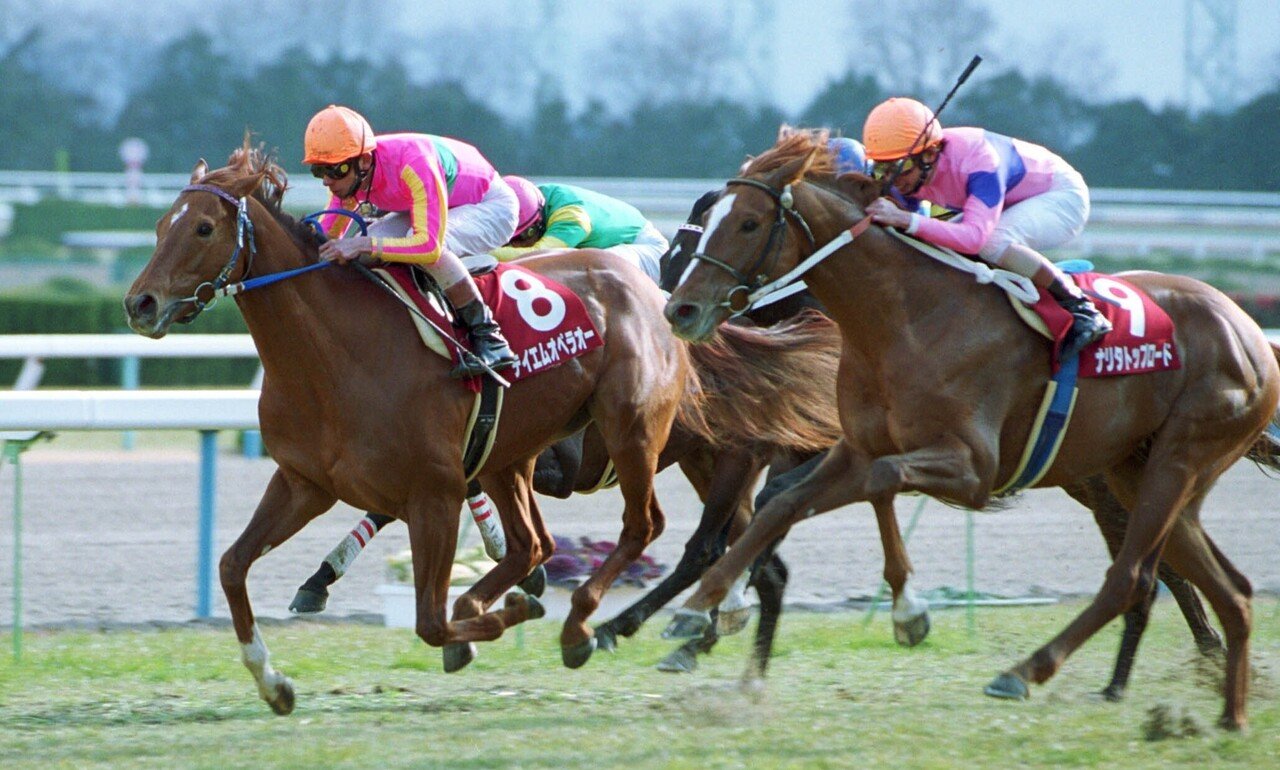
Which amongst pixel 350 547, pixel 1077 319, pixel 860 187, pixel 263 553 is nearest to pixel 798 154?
pixel 860 187

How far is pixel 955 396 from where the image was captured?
4.68 meters

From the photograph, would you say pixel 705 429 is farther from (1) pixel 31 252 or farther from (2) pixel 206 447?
(1) pixel 31 252

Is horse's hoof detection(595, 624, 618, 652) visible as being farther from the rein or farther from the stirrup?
the stirrup

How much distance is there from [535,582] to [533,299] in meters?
1.04

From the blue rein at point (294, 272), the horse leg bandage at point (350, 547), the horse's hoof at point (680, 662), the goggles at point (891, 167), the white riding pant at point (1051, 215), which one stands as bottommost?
the horse's hoof at point (680, 662)

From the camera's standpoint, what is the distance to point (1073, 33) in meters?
25.5

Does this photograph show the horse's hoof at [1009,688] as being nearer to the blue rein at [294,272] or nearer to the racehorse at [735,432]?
the racehorse at [735,432]

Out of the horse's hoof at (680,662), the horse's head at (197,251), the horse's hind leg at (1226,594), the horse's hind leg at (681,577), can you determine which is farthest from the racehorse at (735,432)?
the horse's head at (197,251)

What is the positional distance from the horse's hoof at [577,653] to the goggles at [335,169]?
163 cm

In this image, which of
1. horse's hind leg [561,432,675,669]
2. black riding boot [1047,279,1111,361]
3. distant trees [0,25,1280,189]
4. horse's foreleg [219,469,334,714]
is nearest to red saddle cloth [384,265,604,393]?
horse's hind leg [561,432,675,669]

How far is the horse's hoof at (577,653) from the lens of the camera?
5.39 metres

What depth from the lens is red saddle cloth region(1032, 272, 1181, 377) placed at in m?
4.87

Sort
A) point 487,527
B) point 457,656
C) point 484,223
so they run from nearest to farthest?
point 457,656
point 484,223
point 487,527

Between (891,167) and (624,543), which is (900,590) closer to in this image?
(624,543)
